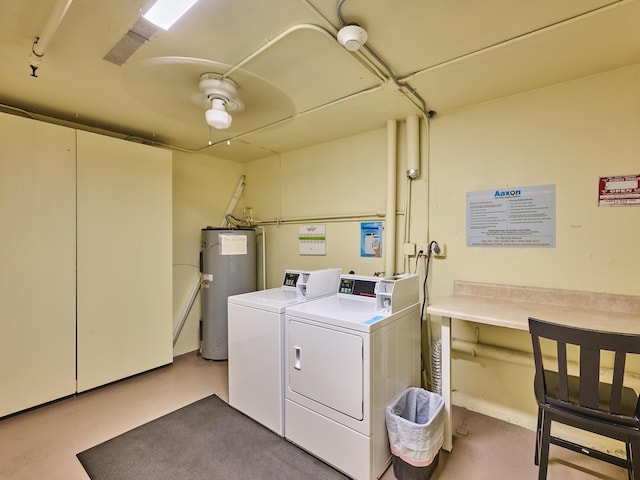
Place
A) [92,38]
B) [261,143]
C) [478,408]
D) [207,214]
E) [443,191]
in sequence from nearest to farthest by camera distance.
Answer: [92,38] < [478,408] < [443,191] < [261,143] < [207,214]

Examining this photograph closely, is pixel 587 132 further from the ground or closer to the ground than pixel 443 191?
further from the ground

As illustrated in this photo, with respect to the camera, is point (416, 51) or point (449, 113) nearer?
point (416, 51)

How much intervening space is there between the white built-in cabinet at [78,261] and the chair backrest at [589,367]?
307 cm

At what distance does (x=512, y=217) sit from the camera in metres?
2.15

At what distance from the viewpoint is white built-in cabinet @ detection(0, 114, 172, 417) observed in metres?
2.19

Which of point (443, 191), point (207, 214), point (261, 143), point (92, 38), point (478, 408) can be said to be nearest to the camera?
point (92, 38)

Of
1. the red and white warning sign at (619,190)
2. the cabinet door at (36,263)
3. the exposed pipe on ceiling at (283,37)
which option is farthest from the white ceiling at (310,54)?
the red and white warning sign at (619,190)

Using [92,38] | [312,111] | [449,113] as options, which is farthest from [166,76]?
[449,113]

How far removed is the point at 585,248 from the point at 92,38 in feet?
10.3

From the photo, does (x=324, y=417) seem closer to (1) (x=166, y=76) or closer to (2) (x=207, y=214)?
(1) (x=166, y=76)

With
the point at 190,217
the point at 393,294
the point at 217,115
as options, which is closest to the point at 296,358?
the point at 393,294

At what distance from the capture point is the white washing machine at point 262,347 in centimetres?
201

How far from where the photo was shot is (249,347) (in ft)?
7.20

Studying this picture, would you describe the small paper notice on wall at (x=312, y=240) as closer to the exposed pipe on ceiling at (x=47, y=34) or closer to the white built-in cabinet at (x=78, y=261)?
the white built-in cabinet at (x=78, y=261)
